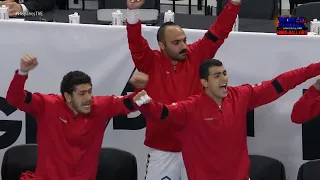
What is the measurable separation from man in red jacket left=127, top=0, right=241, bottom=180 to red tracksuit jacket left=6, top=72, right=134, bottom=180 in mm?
281

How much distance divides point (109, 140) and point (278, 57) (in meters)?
1.47

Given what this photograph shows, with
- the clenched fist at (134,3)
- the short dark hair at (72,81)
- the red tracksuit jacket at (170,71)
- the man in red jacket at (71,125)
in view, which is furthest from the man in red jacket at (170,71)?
the short dark hair at (72,81)

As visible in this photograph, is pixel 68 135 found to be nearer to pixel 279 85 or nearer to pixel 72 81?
pixel 72 81

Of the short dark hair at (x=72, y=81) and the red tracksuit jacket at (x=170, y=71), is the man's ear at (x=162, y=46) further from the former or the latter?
the short dark hair at (x=72, y=81)

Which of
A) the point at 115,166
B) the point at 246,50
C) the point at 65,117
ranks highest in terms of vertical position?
the point at 246,50

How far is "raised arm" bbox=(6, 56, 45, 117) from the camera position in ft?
16.2

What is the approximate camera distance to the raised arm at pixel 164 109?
15.4 feet

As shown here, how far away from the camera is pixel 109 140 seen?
19.6 ft

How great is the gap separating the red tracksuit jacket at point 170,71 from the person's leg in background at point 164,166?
0.14ft

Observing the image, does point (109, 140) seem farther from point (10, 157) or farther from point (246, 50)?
point (246, 50)

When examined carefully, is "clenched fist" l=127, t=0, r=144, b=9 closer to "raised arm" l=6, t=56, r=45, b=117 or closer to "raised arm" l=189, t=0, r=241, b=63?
"raised arm" l=189, t=0, r=241, b=63

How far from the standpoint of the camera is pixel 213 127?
494 cm

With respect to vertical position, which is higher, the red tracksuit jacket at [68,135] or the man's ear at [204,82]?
the man's ear at [204,82]

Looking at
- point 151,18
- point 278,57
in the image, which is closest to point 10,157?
point 151,18
